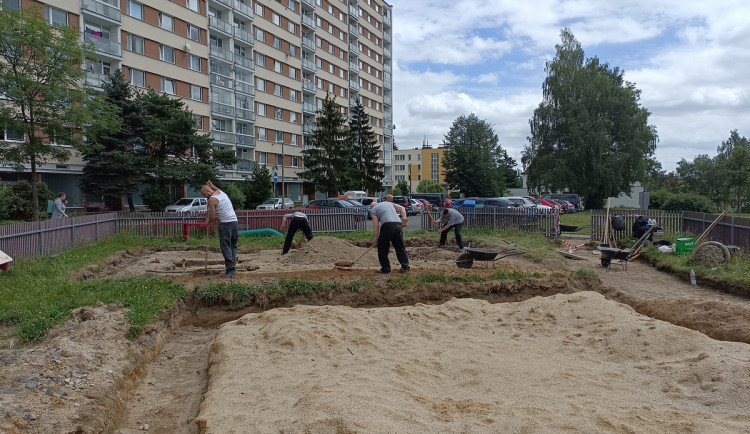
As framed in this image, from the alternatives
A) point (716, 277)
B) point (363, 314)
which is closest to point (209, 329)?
point (363, 314)

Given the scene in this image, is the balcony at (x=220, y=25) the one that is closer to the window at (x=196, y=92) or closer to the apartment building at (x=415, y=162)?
the window at (x=196, y=92)

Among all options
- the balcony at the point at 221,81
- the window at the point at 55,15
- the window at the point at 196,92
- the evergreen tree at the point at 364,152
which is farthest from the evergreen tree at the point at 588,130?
the window at the point at 55,15

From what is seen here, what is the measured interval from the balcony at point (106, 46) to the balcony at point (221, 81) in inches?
397

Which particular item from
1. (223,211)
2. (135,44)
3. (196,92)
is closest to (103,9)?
(135,44)

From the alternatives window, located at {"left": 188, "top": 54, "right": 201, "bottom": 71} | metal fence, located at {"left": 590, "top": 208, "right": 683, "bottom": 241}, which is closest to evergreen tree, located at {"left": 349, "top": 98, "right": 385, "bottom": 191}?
window, located at {"left": 188, "top": 54, "right": 201, "bottom": 71}

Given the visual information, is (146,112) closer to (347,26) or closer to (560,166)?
(560,166)

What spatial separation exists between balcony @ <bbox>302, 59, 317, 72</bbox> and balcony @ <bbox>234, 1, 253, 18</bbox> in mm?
9946

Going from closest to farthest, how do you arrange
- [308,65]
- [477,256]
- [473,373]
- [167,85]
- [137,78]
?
[473,373] → [477,256] → [137,78] → [167,85] → [308,65]

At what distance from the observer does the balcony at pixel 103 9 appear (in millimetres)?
33697

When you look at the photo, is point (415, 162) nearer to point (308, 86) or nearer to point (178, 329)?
point (308, 86)

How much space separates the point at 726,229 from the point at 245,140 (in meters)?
41.2

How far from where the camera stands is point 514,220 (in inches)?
865

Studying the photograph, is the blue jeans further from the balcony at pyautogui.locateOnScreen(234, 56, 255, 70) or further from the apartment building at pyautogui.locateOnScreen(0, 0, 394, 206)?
the balcony at pyautogui.locateOnScreen(234, 56, 255, 70)

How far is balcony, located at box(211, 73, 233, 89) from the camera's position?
1784 inches
